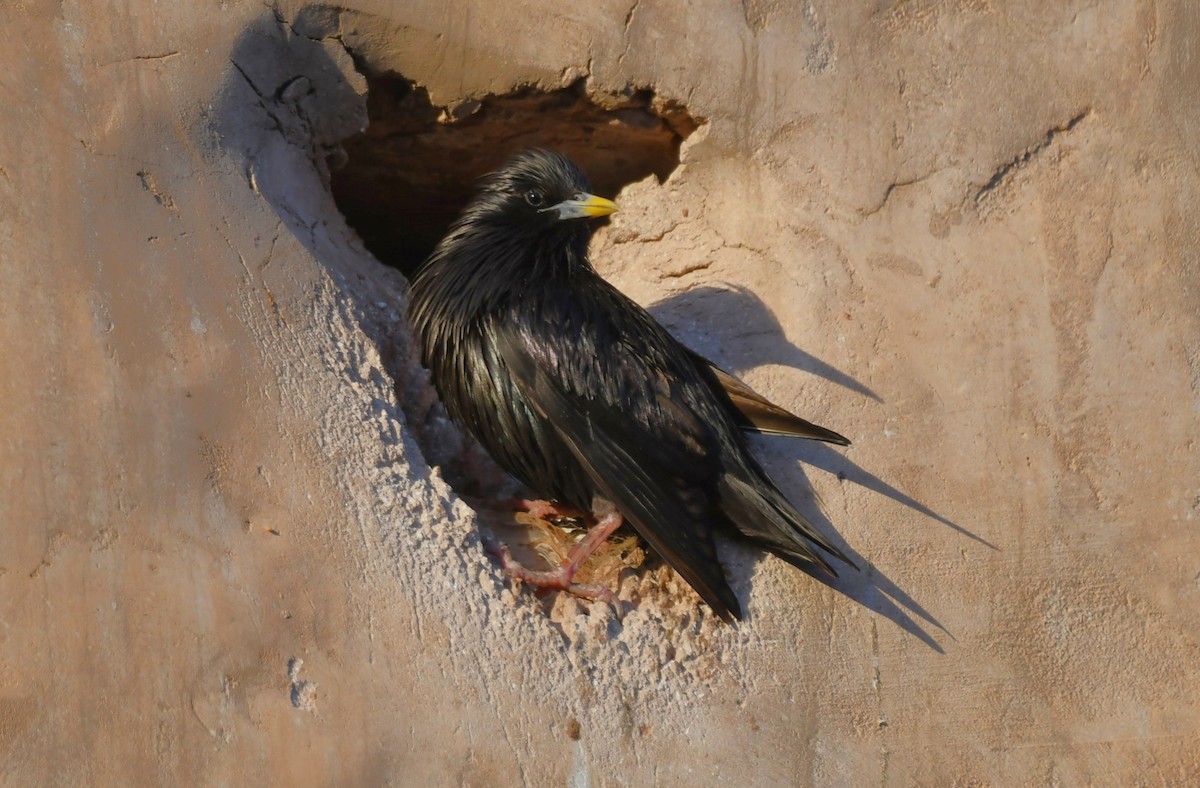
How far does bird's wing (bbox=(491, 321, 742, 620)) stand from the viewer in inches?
174

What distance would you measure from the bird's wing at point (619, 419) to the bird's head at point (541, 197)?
0.53 metres

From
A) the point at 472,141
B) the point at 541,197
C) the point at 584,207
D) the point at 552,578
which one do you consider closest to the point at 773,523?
the point at 552,578

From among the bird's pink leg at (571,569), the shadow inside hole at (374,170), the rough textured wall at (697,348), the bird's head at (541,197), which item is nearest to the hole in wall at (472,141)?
the shadow inside hole at (374,170)

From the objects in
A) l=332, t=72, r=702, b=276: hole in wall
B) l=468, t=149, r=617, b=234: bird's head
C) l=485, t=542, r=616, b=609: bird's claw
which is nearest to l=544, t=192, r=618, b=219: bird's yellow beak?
l=468, t=149, r=617, b=234: bird's head

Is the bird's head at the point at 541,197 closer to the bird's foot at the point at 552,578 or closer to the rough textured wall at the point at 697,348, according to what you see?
the rough textured wall at the point at 697,348

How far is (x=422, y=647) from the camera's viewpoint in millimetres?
3789

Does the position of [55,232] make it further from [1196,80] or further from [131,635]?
[1196,80]

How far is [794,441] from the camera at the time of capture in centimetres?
473

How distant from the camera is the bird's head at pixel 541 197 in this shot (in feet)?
16.0

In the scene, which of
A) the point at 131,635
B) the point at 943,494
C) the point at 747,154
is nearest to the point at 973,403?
the point at 943,494

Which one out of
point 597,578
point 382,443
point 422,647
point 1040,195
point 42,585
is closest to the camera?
point 42,585

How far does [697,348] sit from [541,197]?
2.74ft

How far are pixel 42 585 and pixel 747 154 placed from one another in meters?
2.91

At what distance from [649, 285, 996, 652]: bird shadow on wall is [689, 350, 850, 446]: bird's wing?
0.44ft
